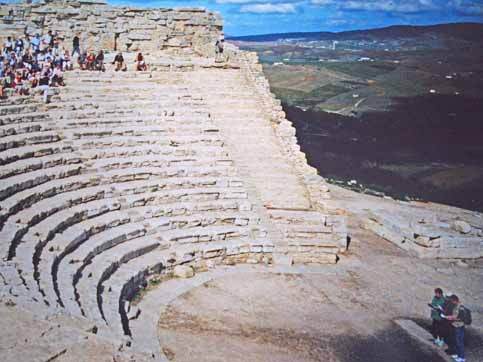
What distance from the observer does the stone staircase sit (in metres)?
9.38

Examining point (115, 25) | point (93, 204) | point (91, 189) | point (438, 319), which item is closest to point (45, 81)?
point (91, 189)

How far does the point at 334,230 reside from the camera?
1334 centimetres

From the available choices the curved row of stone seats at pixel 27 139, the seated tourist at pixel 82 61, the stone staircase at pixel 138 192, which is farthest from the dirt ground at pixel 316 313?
the seated tourist at pixel 82 61

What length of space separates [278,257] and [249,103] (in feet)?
20.6

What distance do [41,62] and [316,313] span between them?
1124 cm

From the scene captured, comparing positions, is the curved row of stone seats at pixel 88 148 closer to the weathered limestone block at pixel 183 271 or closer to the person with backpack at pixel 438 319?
the weathered limestone block at pixel 183 271

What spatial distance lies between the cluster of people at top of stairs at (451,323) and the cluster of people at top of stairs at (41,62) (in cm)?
1064

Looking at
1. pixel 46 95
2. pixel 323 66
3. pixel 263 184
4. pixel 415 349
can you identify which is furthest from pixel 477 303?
pixel 323 66

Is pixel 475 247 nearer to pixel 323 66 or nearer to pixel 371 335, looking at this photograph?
pixel 371 335

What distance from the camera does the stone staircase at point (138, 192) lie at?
9384mm

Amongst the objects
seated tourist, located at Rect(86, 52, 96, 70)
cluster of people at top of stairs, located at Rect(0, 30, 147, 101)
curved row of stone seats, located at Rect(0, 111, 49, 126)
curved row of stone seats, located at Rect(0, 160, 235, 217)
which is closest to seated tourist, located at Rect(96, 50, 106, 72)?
cluster of people at top of stairs, located at Rect(0, 30, 147, 101)

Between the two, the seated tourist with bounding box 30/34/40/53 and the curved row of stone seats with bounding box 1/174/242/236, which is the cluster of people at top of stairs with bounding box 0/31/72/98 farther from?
the curved row of stone seats with bounding box 1/174/242/236

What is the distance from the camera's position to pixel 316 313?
1021 centimetres

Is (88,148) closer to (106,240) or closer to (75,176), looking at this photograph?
(75,176)
